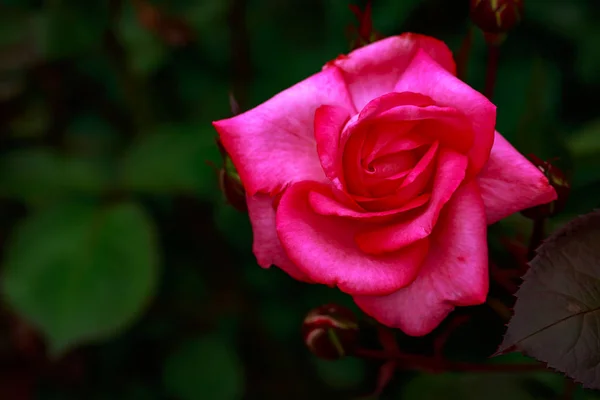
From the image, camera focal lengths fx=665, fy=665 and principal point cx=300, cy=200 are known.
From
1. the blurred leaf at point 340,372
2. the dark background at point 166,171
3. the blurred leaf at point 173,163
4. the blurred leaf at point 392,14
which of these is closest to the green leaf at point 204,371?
the dark background at point 166,171

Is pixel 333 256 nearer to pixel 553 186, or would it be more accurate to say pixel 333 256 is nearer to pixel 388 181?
pixel 388 181

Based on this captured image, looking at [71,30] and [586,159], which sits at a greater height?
[71,30]

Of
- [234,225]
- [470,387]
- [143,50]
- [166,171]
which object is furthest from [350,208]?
[143,50]

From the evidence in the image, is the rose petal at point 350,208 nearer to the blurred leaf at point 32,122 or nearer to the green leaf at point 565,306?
the green leaf at point 565,306

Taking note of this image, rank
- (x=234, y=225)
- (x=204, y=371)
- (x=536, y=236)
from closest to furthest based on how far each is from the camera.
Answer: 1. (x=536, y=236)
2. (x=234, y=225)
3. (x=204, y=371)

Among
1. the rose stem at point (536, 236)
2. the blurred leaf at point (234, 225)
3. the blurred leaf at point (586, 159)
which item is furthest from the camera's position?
the blurred leaf at point (234, 225)

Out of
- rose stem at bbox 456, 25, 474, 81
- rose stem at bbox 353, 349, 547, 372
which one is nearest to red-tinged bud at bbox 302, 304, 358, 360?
rose stem at bbox 353, 349, 547, 372
